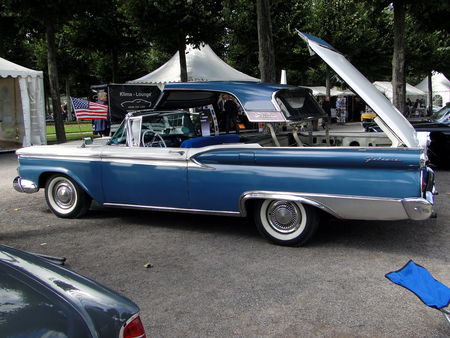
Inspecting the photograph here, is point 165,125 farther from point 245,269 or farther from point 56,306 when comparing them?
point 56,306

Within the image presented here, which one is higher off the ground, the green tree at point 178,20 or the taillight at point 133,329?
the green tree at point 178,20

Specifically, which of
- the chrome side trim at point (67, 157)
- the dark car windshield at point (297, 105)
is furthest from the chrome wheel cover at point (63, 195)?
the dark car windshield at point (297, 105)

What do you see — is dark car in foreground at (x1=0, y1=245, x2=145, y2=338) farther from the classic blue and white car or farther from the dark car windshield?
the dark car windshield

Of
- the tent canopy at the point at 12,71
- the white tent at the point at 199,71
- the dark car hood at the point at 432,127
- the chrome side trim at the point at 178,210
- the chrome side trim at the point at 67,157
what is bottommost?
the chrome side trim at the point at 178,210

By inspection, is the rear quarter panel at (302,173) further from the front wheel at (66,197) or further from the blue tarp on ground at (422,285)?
the front wheel at (66,197)

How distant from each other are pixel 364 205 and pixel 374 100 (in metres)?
1.16

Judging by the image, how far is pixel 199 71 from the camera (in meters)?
19.8

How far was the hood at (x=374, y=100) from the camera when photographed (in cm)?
455

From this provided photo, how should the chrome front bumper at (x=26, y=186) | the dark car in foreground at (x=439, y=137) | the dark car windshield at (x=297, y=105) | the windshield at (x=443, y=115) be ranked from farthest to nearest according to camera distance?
the windshield at (x=443, y=115) < the dark car in foreground at (x=439, y=137) < the chrome front bumper at (x=26, y=186) < the dark car windshield at (x=297, y=105)

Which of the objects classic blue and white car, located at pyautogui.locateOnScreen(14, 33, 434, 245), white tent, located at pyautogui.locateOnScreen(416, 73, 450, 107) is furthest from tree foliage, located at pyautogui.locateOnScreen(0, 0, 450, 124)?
white tent, located at pyautogui.locateOnScreen(416, 73, 450, 107)

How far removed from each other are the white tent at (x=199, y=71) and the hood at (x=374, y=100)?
14354 millimetres

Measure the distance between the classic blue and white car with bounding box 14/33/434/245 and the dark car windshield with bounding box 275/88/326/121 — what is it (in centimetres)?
2

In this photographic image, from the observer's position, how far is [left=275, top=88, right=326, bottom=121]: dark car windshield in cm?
507

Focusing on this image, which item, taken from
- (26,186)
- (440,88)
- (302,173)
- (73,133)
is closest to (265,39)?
(26,186)
